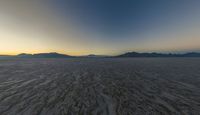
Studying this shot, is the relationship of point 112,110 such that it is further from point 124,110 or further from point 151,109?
point 151,109

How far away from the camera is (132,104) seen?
859cm

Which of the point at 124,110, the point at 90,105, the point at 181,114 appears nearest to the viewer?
the point at 181,114

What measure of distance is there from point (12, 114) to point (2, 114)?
0.70 meters

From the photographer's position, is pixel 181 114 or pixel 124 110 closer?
pixel 181 114

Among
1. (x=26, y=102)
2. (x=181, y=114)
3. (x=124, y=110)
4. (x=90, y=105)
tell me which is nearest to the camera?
(x=181, y=114)

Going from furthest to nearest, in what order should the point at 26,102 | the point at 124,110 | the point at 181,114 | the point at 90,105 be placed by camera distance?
the point at 26,102
the point at 90,105
the point at 124,110
the point at 181,114

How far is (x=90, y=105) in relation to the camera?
27.6ft

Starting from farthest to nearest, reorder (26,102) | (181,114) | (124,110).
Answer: (26,102) < (124,110) < (181,114)

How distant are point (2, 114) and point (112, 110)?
8045mm

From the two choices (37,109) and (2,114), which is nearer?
(2,114)

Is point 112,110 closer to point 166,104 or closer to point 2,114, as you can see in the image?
point 166,104

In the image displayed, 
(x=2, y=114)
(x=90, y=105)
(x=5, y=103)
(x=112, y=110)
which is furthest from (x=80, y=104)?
(x=5, y=103)

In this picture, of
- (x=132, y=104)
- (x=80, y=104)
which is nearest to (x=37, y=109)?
(x=80, y=104)

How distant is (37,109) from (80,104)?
3358 mm
